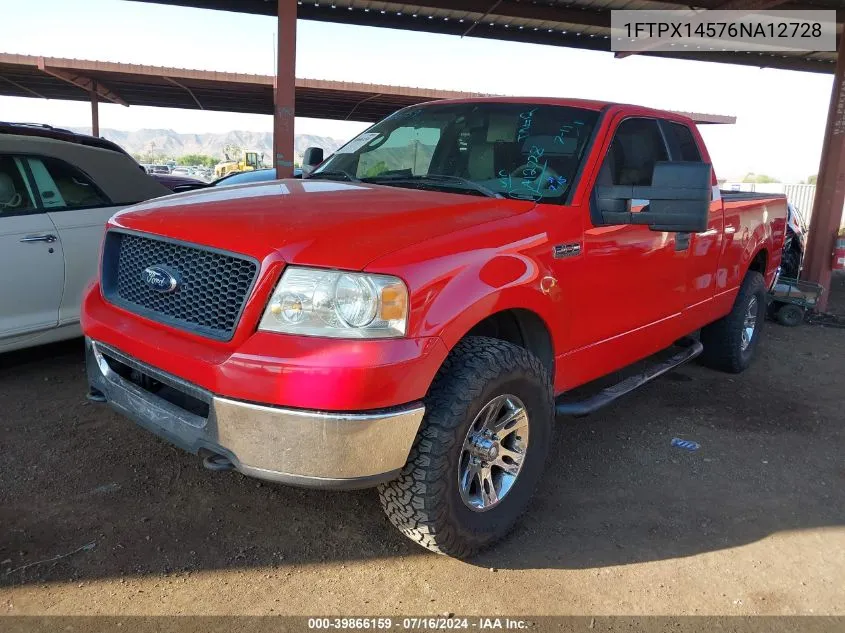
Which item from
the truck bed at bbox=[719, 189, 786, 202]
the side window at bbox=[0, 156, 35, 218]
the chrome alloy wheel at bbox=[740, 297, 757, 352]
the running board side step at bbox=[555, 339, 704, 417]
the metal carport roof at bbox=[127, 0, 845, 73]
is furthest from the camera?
the metal carport roof at bbox=[127, 0, 845, 73]

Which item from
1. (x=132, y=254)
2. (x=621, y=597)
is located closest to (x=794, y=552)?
(x=621, y=597)

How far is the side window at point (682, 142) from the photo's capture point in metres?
4.33

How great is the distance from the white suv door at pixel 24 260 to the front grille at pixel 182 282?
1761mm

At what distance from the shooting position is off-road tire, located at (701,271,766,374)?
5430mm

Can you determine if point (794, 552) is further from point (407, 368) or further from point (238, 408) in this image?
point (238, 408)

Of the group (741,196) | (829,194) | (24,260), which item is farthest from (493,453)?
(829,194)

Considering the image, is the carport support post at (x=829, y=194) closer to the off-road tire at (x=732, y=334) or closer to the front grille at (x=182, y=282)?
the off-road tire at (x=732, y=334)

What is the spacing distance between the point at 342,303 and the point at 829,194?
345 inches

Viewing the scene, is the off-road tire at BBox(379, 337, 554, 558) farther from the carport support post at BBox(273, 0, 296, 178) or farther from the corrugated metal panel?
the corrugated metal panel

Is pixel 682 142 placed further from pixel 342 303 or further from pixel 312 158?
pixel 342 303

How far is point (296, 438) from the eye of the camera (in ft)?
7.36

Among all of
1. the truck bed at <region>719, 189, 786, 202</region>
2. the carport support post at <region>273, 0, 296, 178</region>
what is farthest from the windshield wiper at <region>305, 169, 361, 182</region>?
the carport support post at <region>273, 0, 296, 178</region>

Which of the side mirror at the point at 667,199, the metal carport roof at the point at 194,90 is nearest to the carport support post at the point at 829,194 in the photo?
the side mirror at the point at 667,199

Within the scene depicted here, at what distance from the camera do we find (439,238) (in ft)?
8.25
